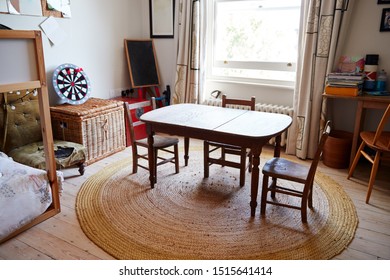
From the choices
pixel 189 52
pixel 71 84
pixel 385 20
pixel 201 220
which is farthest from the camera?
pixel 189 52

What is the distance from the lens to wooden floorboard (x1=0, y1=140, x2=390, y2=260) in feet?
6.31

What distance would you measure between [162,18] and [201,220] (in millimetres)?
3084

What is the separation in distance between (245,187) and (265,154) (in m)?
0.94

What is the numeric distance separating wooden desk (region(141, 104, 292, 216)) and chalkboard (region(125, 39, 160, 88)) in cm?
160

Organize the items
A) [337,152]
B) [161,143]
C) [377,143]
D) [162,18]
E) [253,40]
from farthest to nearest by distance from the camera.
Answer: [162,18] < [253,40] < [337,152] < [161,143] < [377,143]

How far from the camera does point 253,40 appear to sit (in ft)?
12.6

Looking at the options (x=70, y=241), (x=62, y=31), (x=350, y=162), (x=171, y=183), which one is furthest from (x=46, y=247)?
(x=350, y=162)

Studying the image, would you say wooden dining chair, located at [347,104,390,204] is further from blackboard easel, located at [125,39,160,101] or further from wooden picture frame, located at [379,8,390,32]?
blackboard easel, located at [125,39,160,101]

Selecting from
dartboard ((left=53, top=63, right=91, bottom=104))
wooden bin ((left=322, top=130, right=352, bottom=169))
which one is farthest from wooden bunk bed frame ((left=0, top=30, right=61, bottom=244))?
wooden bin ((left=322, top=130, right=352, bottom=169))

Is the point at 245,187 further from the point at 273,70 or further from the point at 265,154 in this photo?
the point at 273,70

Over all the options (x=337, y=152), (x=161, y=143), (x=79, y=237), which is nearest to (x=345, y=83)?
(x=337, y=152)

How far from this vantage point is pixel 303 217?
7.41 ft

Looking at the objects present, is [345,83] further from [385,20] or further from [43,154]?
[43,154]

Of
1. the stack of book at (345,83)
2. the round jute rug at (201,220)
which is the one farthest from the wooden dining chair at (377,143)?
the stack of book at (345,83)
